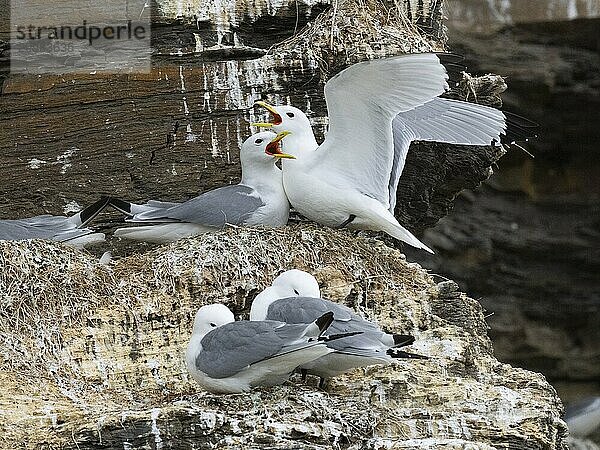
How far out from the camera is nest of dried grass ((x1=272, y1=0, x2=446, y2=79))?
20.9 ft

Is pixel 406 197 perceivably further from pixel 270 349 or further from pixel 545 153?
pixel 545 153

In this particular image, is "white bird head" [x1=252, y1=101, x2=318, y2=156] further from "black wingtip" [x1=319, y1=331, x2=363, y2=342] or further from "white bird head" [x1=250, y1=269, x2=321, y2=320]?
"black wingtip" [x1=319, y1=331, x2=363, y2=342]

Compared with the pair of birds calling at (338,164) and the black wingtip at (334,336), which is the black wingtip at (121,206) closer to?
the pair of birds calling at (338,164)

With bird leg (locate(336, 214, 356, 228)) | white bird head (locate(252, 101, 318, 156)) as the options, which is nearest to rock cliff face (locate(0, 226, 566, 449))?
bird leg (locate(336, 214, 356, 228))

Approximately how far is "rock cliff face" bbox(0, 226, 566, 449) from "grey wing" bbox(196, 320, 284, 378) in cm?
11

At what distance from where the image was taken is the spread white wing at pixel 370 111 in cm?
520

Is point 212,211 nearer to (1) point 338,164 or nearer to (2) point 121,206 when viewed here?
(2) point 121,206

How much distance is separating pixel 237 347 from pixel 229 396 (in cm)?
17

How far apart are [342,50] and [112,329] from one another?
2.28 m

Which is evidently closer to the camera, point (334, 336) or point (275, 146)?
point (334, 336)

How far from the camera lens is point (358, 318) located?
4.27m

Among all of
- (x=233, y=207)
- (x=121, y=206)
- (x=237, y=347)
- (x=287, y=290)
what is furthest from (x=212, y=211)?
(x=237, y=347)

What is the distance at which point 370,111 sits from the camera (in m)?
5.43

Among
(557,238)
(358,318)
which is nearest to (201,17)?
(358,318)
